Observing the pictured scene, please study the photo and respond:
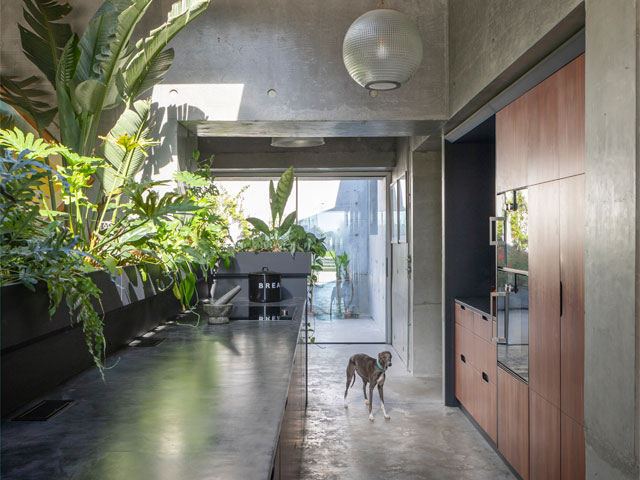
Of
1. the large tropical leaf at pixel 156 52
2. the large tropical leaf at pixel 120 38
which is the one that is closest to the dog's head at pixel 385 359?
the large tropical leaf at pixel 156 52

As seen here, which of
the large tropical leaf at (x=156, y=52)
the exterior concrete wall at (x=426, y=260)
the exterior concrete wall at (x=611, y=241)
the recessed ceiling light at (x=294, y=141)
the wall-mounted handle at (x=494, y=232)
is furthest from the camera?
the exterior concrete wall at (x=426, y=260)

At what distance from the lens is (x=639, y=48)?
164 cm

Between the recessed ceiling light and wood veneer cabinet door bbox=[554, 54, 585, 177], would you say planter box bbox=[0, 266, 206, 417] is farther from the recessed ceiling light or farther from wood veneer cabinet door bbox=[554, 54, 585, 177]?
the recessed ceiling light

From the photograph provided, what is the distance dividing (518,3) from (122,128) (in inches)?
85.8

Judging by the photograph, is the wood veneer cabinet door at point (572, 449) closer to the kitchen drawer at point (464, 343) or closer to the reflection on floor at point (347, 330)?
the kitchen drawer at point (464, 343)

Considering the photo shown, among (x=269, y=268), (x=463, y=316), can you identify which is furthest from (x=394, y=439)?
(x=269, y=268)

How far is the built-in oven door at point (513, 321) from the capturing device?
9.66ft

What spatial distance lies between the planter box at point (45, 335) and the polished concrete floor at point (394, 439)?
172 centimetres

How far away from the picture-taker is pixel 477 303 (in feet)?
13.5

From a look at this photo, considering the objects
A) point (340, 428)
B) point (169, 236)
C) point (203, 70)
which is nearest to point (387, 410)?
point (340, 428)

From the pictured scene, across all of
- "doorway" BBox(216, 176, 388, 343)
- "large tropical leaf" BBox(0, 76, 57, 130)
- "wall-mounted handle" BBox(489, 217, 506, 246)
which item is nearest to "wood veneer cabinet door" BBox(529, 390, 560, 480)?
"wall-mounted handle" BBox(489, 217, 506, 246)

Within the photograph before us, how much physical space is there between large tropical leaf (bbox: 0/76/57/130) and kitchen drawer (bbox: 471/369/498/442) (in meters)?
3.43

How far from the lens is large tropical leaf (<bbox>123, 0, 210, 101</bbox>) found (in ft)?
8.98

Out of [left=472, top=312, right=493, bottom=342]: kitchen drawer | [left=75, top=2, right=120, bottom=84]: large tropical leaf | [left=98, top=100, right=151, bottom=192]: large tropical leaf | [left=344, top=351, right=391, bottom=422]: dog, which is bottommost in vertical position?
[left=344, top=351, right=391, bottom=422]: dog
